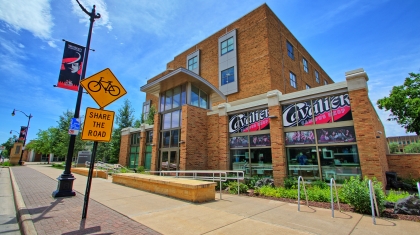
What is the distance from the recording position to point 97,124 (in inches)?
197

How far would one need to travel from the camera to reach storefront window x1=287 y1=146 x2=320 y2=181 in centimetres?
979

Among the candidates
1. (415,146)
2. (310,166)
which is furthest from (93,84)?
(415,146)

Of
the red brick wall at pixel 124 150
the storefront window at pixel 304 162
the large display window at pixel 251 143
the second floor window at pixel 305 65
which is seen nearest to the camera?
the storefront window at pixel 304 162

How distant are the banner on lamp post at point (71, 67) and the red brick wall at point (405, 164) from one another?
1706 centimetres

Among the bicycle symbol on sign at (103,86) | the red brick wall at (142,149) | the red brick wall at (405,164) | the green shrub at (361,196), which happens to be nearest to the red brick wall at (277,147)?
the green shrub at (361,196)

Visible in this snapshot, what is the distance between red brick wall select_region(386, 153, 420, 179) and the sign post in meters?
15.0

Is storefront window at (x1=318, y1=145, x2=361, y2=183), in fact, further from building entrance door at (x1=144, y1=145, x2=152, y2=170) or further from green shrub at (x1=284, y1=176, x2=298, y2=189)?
building entrance door at (x1=144, y1=145, x2=152, y2=170)

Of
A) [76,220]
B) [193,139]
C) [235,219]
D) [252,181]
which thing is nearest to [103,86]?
[76,220]

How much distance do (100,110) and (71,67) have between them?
4825mm

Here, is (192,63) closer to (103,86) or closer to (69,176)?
(69,176)

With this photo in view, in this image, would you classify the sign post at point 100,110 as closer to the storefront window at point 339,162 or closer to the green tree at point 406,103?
the storefront window at point 339,162

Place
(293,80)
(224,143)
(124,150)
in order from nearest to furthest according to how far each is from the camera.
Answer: (224,143), (293,80), (124,150)

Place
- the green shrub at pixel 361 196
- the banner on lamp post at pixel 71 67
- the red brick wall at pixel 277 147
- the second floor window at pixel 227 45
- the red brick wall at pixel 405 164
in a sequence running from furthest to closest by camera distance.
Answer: the second floor window at pixel 227 45
the red brick wall at pixel 405 164
the red brick wall at pixel 277 147
the banner on lamp post at pixel 71 67
the green shrub at pixel 361 196

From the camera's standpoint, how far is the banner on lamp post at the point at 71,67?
815 cm
